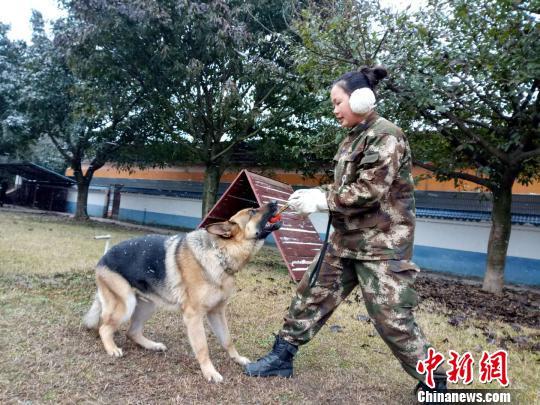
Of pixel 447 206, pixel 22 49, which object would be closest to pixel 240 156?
pixel 447 206

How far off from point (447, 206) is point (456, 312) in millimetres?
7396

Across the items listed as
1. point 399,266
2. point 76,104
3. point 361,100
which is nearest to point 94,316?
point 399,266

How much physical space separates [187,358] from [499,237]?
6747mm

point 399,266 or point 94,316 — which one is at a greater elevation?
point 399,266

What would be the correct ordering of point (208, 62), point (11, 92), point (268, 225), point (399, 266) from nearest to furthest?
point (399, 266)
point (268, 225)
point (208, 62)
point (11, 92)

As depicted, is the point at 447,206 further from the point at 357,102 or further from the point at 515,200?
the point at 357,102

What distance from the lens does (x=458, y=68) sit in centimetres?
638

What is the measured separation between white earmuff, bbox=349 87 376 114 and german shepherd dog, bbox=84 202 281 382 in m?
1.07

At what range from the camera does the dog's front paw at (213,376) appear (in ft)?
9.82

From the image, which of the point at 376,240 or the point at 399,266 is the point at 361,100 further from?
the point at 399,266

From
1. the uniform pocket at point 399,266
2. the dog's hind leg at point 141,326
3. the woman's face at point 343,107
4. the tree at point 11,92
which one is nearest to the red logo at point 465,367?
the uniform pocket at point 399,266

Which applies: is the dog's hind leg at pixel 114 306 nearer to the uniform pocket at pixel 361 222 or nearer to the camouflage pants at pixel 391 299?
the camouflage pants at pixel 391 299

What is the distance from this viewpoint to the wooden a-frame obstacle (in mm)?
6531

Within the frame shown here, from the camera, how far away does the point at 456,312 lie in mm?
5863
